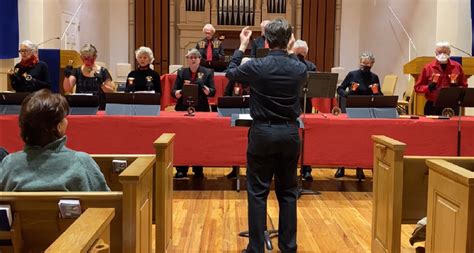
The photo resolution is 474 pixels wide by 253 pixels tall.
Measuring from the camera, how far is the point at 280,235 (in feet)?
11.0

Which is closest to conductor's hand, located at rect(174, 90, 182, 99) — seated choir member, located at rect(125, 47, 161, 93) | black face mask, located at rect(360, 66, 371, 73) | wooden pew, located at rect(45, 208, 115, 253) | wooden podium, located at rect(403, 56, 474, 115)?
seated choir member, located at rect(125, 47, 161, 93)

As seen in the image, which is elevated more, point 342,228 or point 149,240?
point 149,240

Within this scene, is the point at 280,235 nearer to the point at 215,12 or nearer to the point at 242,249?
the point at 242,249

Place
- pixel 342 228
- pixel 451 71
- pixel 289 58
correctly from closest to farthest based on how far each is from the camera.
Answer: pixel 289 58 < pixel 342 228 < pixel 451 71

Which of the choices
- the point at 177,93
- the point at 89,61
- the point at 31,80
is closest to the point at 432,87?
the point at 177,93

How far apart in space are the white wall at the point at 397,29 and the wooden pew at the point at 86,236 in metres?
7.30

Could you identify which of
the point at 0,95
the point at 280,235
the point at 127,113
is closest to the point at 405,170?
the point at 280,235

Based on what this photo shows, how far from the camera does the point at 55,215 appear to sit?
2057 millimetres

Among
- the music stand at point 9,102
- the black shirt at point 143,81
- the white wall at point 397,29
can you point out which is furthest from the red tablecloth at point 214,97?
the music stand at point 9,102

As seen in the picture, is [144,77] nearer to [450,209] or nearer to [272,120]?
[272,120]

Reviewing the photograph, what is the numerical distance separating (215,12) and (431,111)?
723cm

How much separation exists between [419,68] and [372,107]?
113 inches

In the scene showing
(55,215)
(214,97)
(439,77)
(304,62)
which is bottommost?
(55,215)

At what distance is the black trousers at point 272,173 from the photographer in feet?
10.3
